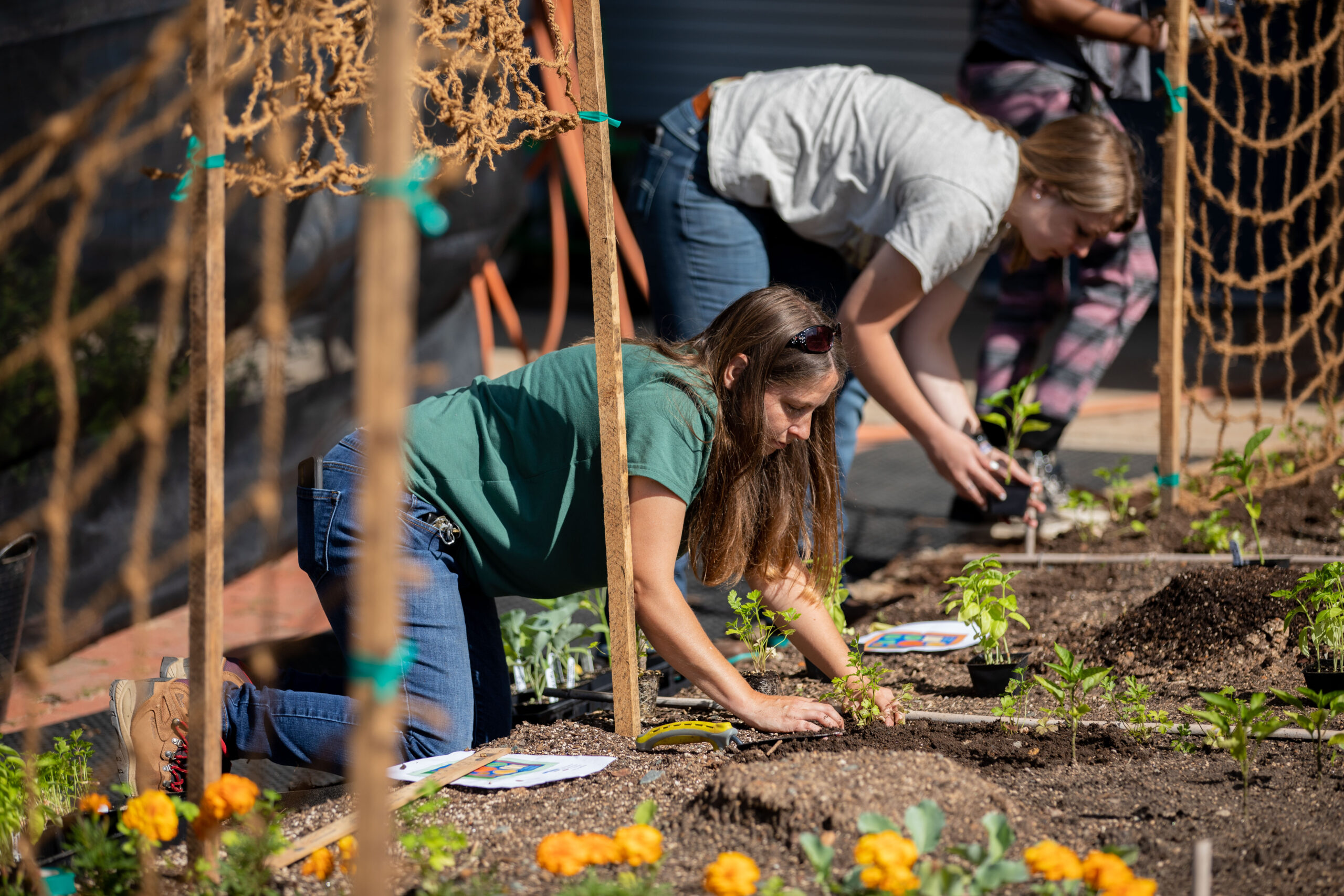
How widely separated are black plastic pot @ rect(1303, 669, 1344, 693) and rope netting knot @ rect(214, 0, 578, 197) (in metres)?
1.57

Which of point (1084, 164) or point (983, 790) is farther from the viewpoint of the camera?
point (1084, 164)

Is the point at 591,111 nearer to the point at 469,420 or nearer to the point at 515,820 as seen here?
the point at 469,420

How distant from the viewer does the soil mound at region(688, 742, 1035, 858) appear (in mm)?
1502

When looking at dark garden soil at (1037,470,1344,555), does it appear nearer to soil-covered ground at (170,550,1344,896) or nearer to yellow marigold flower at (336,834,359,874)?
soil-covered ground at (170,550,1344,896)

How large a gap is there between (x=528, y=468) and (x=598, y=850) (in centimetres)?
94

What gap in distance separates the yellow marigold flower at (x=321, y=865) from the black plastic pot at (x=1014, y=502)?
2.65 metres

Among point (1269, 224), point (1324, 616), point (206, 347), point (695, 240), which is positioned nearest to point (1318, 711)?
point (1324, 616)

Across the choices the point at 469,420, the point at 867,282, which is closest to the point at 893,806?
the point at 469,420

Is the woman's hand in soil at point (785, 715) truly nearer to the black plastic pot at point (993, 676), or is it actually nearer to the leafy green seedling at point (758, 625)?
the leafy green seedling at point (758, 625)

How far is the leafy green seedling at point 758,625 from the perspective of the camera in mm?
2213

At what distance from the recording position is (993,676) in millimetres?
2314

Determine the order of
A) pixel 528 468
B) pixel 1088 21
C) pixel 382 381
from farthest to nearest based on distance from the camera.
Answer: pixel 1088 21 → pixel 528 468 → pixel 382 381

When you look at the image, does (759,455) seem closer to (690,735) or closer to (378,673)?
(690,735)

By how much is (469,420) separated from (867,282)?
0.94 m
